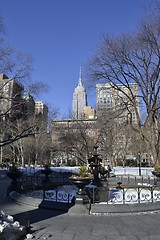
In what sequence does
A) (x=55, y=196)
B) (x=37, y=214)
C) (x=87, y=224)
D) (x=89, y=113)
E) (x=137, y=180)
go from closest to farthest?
(x=87, y=224), (x=37, y=214), (x=55, y=196), (x=137, y=180), (x=89, y=113)

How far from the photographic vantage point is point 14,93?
2509cm

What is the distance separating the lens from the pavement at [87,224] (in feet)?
22.0

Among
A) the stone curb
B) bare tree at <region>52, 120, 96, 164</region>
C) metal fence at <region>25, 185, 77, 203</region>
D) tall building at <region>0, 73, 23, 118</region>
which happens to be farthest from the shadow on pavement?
bare tree at <region>52, 120, 96, 164</region>

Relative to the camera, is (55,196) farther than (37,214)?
Yes

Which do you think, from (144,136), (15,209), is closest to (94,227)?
(15,209)

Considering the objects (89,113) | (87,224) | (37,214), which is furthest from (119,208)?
(89,113)

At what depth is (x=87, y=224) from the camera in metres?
8.07

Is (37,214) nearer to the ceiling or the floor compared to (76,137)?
nearer to the floor

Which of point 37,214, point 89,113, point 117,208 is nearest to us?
point 37,214

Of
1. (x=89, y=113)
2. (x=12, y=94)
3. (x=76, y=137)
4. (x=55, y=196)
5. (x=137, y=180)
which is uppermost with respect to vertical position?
(x=89, y=113)

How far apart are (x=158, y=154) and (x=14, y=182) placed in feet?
56.8

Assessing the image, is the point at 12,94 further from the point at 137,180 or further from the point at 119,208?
the point at 119,208

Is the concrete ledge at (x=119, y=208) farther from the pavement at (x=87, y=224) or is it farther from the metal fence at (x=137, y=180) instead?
the metal fence at (x=137, y=180)

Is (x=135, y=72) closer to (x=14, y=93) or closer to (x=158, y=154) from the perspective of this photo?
(x=158, y=154)
